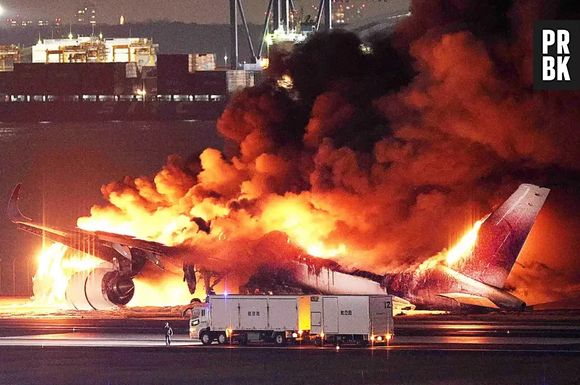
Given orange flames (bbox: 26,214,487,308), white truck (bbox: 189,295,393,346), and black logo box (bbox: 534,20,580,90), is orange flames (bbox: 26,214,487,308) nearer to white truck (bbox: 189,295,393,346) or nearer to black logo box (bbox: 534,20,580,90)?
black logo box (bbox: 534,20,580,90)

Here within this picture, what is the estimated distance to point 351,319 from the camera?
64.4 meters

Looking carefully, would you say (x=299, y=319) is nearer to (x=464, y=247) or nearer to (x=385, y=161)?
(x=464, y=247)

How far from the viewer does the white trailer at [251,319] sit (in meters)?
65.2

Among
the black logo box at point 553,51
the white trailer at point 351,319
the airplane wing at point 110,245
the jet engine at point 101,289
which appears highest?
the black logo box at point 553,51

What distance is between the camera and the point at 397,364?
5547 centimetres

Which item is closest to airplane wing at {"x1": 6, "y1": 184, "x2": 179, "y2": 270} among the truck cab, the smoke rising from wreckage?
the smoke rising from wreckage

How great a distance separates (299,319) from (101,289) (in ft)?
100

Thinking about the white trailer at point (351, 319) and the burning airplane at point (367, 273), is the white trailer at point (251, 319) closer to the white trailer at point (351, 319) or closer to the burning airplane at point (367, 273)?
the white trailer at point (351, 319)

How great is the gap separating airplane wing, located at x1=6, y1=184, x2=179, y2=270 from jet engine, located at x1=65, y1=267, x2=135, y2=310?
1.21 meters

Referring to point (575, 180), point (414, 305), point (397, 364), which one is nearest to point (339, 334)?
point (397, 364)

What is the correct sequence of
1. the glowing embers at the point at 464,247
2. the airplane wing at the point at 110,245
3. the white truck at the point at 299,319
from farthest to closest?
the airplane wing at the point at 110,245 → the glowing embers at the point at 464,247 → the white truck at the point at 299,319

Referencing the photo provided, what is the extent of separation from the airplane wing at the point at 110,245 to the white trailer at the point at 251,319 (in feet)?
72.3

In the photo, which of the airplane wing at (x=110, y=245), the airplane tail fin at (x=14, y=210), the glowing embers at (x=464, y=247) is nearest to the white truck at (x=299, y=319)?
the glowing embers at (x=464, y=247)

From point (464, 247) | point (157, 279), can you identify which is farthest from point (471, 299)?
point (157, 279)
